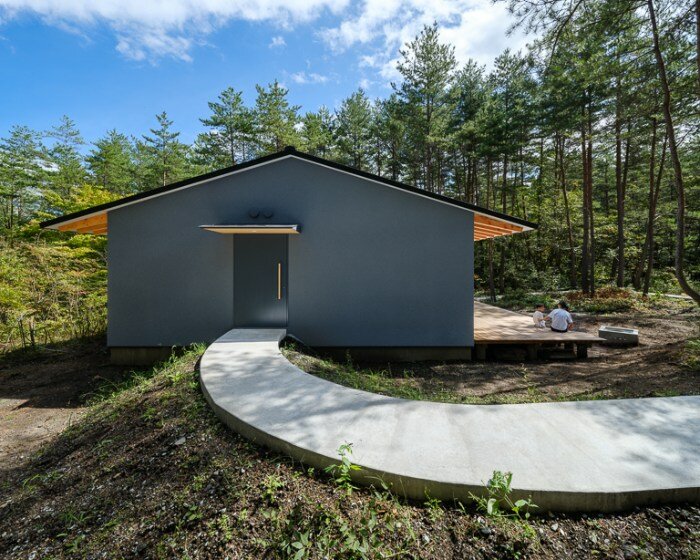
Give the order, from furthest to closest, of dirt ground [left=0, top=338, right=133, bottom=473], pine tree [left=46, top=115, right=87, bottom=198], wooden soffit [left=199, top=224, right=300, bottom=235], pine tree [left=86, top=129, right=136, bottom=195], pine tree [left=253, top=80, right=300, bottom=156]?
pine tree [left=86, top=129, right=136, bottom=195]
pine tree [left=46, top=115, right=87, bottom=198]
pine tree [left=253, top=80, right=300, bottom=156]
wooden soffit [left=199, top=224, right=300, bottom=235]
dirt ground [left=0, top=338, right=133, bottom=473]

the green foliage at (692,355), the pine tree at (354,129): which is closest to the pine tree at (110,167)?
the pine tree at (354,129)

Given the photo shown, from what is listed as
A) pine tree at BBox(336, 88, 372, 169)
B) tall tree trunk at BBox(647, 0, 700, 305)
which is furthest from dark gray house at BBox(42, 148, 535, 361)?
pine tree at BBox(336, 88, 372, 169)

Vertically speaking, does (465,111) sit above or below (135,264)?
above

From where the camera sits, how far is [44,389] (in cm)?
599

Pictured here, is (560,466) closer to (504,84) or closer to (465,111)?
(465,111)

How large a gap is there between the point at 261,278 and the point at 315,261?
1.24 metres

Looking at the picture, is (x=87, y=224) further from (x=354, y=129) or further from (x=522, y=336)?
(x=354, y=129)

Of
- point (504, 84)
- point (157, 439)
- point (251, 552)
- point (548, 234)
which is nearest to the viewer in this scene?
point (251, 552)

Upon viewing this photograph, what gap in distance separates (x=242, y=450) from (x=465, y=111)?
20.9 m

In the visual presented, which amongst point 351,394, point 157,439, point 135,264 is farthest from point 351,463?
point 135,264

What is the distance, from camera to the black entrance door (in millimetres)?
6793

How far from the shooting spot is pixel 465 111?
18.4 m

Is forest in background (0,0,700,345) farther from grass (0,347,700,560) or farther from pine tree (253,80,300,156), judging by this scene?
grass (0,347,700,560)

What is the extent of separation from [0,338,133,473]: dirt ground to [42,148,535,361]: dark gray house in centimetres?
148
